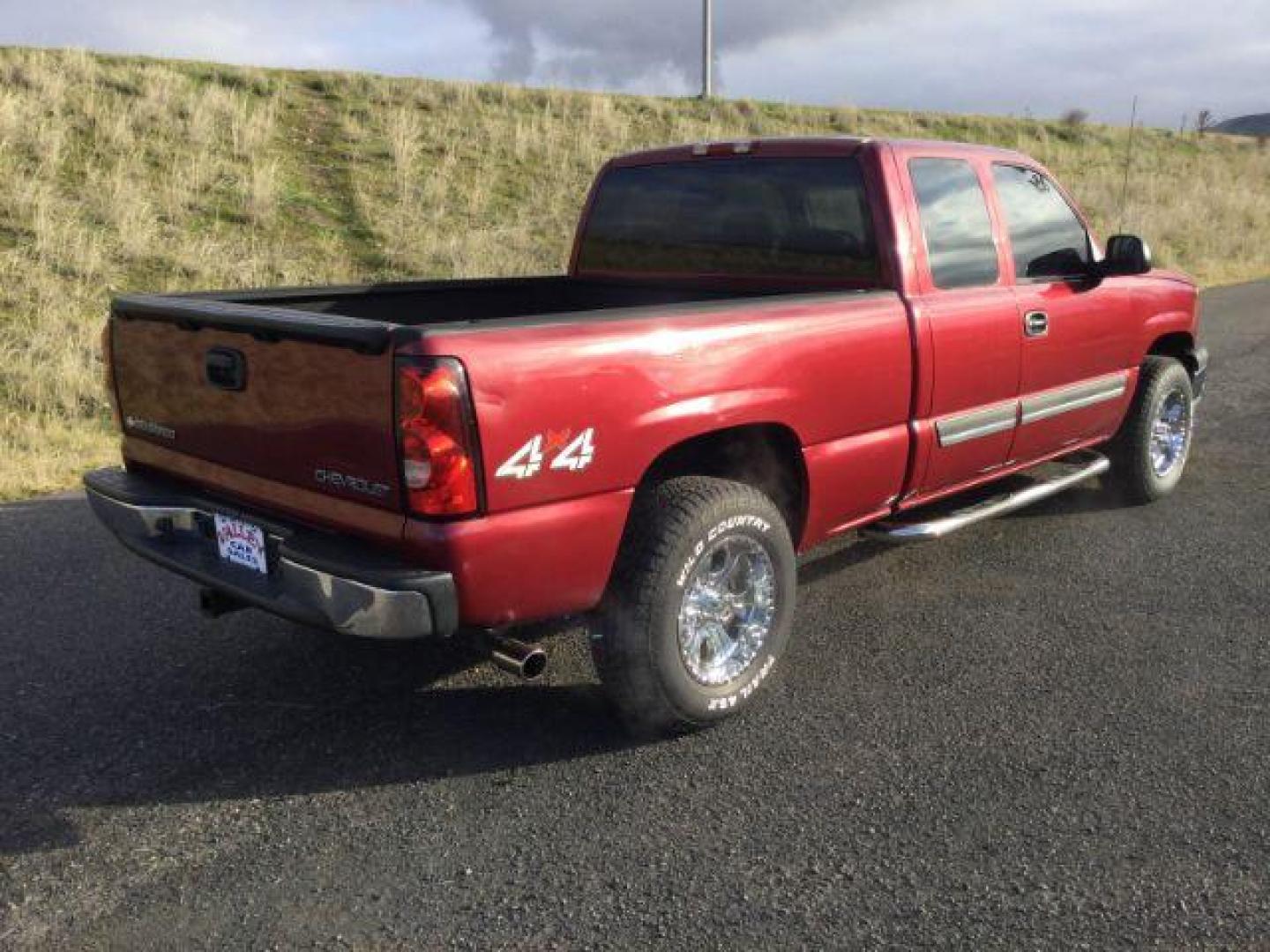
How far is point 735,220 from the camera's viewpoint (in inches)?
176

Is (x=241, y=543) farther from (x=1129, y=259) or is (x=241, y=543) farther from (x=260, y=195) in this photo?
(x=260, y=195)

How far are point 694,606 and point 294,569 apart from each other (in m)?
1.20

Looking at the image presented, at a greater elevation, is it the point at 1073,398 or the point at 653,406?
the point at 653,406

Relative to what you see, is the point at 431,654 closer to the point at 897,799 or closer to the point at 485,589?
the point at 485,589

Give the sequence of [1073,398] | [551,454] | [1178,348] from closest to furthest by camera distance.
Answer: [551,454]
[1073,398]
[1178,348]

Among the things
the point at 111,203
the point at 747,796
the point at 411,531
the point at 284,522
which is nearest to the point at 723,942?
the point at 747,796

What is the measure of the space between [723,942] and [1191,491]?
15.3ft

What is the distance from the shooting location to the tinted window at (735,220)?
4145 mm

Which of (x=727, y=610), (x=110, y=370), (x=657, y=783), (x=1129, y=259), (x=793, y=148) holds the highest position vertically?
(x=793, y=148)

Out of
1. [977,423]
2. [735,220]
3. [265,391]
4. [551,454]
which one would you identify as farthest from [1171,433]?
[265,391]

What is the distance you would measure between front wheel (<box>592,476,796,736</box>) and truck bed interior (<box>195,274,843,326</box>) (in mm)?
1259

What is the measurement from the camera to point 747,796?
3.02 m

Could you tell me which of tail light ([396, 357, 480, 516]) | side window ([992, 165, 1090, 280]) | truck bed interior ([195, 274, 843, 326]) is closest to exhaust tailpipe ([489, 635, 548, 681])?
tail light ([396, 357, 480, 516])

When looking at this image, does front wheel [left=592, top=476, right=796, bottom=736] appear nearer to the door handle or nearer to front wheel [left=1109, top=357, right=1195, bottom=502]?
the door handle
